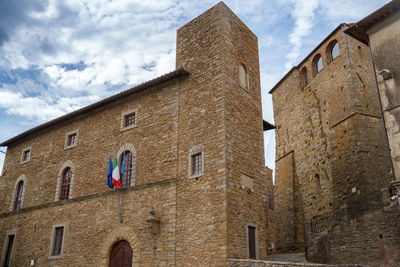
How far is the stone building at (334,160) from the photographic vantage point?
41.3 feet

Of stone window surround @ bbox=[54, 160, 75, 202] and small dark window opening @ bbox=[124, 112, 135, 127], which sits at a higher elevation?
small dark window opening @ bbox=[124, 112, 135, 127]

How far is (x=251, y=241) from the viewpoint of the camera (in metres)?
12.2

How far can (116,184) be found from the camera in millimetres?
13961

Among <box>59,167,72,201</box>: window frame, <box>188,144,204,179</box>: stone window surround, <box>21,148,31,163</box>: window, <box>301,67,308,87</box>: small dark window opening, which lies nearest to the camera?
<box>188,144,204,179</box>: stone window surround

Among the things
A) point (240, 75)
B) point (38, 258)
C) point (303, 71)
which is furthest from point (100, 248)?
point (303, 71)

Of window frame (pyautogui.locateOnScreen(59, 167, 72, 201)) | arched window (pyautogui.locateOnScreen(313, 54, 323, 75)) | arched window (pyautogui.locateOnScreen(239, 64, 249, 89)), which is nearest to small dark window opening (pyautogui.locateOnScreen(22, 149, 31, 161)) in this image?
window frame (pyautogui.locateOnScreen(59, 167, 72, 201))

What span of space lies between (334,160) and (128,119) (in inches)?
380

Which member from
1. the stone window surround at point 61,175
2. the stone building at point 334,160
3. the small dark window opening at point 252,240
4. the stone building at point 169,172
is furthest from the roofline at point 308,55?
the stone window surround at point 61,175

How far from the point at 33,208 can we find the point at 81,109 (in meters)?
5.34

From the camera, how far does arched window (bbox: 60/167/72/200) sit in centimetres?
1670

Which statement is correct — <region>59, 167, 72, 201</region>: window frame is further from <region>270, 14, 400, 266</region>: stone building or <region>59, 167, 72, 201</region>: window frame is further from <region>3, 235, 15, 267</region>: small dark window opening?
<region>270, 14, 400, 266</region>: stone building

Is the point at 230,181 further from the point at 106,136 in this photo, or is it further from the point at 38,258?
the point at 38,258

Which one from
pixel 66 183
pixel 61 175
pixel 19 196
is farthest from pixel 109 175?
pixel 19 196

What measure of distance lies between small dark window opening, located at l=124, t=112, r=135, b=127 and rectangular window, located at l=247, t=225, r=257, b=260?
21.3 feet
